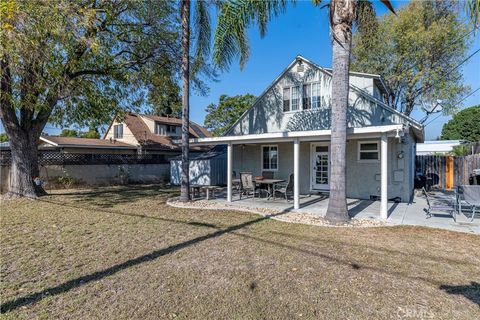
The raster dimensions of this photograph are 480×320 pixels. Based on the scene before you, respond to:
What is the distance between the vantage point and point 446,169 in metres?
17.2

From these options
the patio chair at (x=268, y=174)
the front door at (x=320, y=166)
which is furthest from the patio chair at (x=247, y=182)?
the front door at (x=320, y=166)

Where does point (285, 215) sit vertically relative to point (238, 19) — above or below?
below

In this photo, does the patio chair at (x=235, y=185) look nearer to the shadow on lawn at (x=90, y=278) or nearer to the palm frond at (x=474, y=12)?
the shadow on lawn at (x=90, y=278)

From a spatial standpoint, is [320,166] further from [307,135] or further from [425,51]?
[425,51]

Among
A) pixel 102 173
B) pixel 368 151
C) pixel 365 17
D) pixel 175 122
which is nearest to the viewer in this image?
pixel 365 17

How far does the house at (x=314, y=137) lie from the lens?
11.0 metres

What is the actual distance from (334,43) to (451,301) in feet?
20.7

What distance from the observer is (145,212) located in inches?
360

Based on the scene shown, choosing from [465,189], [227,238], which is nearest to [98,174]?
[227,238]

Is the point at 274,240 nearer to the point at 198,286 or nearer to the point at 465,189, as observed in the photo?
the point at 198,286

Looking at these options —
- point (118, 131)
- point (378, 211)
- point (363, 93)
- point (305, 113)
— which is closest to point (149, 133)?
point (118, 131)

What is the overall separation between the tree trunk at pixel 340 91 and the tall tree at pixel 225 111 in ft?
101

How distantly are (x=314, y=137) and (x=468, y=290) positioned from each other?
5991mm

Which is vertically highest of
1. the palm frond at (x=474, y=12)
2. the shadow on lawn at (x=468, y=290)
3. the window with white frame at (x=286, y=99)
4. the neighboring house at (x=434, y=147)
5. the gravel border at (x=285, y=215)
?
the window with white frame at (x=286, y=99)
